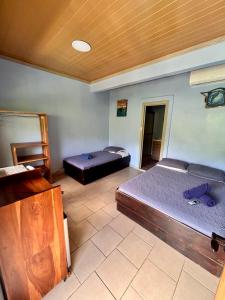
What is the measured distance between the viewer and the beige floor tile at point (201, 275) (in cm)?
123

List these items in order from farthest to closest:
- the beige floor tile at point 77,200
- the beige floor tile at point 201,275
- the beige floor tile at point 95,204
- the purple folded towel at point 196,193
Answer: the beige floor tile at point 77,200 → the beige floor tile at point 95,204 → the purple folded towel at point 196,193 → the beige floor tile at point 201,275

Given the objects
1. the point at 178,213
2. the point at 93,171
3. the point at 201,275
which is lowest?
the point at 201,275

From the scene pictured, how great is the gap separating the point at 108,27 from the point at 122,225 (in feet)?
8.45

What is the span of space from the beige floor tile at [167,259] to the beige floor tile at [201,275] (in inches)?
2.6

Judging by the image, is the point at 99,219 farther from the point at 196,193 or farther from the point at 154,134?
the point at 154,134

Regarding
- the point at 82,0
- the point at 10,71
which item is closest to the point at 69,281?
the point at 82,0

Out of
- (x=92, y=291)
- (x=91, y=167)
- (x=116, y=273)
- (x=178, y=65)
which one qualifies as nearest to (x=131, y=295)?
(x=116, y=273)

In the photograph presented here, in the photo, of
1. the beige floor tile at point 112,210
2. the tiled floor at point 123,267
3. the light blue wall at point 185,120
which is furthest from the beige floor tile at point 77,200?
the light blue wall at point 185,120

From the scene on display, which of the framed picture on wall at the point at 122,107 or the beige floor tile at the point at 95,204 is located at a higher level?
the framed picture on wall at the point at 122,107

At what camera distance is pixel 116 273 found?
1306mm

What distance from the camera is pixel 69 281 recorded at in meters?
1.23

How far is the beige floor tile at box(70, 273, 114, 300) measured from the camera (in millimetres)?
1119

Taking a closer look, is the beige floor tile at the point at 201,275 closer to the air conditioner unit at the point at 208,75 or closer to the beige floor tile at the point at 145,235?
the beige floor tile at the point at 145,235

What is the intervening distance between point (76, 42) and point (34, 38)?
1.86ft
